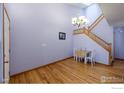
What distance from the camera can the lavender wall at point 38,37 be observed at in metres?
2.30

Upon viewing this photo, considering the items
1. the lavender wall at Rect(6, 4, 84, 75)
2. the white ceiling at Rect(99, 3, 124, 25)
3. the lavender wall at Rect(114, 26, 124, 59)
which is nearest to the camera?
the white ceiling at Rect(99, 3, 124, 25)

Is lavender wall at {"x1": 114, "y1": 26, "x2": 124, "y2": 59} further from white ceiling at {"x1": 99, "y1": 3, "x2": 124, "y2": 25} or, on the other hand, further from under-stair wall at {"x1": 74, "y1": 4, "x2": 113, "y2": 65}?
white ceiling at {"x1": 99, "y1": 3, "x2": 124, "y2": 25}

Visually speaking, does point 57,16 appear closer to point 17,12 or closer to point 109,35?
point 17,12

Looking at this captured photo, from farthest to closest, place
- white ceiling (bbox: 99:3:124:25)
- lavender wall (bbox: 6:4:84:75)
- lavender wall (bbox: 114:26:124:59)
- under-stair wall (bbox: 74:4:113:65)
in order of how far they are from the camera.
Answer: lavender wall (bbox: 114:26:124:59), under-stair wall (bbox: 74:4:113:65), lavender wall (bbox: 6:4:84:75), white ceiling (bbox: 99:3:124:25)

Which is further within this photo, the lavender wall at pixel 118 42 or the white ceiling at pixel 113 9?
the lavender wall at pixel 118 42

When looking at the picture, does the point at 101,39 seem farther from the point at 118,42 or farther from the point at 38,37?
the point at 38,37

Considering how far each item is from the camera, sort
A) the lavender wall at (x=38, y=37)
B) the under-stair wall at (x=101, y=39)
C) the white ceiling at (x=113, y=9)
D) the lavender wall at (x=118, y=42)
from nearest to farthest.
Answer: the white ceiling at (x=113, y=9), the lavender wall at (x=38, y=37), the under-stair wall at (x=101, y=39), the lavender wall at (x=118, y=42)

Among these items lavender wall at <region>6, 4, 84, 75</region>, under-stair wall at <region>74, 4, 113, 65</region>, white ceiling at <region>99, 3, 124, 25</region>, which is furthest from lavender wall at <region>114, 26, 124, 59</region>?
lavender wall at <region>6, 4, 84, 75</region>

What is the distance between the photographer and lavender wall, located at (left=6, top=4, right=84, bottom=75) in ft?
7.55

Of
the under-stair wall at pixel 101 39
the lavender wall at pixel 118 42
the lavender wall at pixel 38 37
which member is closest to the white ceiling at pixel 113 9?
the lavender wall at pixel 38 37

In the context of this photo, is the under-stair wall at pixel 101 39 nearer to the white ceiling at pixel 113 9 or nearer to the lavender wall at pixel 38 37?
the white ceiling at pixel 113 9

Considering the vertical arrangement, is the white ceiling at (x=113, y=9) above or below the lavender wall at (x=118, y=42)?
above

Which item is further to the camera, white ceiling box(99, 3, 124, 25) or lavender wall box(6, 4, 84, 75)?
lavender wall box(6, 4, 84, 75)

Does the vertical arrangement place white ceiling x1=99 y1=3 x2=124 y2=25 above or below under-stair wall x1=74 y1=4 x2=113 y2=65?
above
